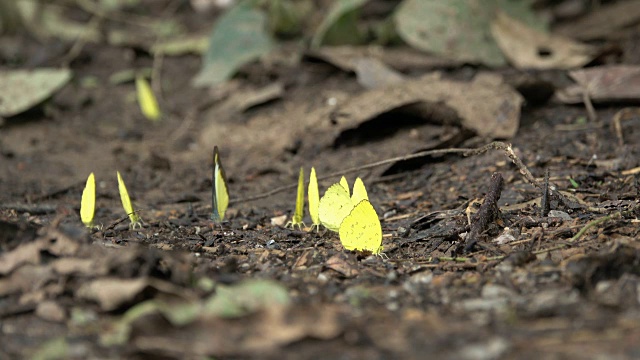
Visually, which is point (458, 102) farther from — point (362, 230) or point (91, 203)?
point (91, 203)

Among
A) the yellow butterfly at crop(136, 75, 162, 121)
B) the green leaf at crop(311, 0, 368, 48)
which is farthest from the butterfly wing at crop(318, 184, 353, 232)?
the yellow butterfly at crop(136, 75, 162, 121)

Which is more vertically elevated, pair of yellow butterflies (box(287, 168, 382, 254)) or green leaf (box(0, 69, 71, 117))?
green leaf (box(0, 69, 71, 117))

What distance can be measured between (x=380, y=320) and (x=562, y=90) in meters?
2.70

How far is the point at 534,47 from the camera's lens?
4.56 m

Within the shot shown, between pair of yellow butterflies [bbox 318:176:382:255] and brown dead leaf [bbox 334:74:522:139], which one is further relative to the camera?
brown dead leaf [bbox 334:74:522:139]

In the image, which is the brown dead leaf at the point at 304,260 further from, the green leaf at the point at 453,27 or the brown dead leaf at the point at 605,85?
the green leaf at the point at 453,27

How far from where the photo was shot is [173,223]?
9.27 ft

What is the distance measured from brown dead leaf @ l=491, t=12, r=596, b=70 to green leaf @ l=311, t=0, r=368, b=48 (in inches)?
33.7

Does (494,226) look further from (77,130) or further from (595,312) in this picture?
(77,130)

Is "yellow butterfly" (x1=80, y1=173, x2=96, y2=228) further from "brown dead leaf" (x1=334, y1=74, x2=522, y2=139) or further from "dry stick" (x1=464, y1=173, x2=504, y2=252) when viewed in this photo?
"brown dead leaf" (x1=334, y1=74, x2=522, y2=139)

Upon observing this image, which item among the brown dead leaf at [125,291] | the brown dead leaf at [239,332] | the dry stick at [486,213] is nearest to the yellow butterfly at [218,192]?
the dry stick at [486,213]

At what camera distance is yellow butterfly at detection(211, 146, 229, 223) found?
2656 millimetres

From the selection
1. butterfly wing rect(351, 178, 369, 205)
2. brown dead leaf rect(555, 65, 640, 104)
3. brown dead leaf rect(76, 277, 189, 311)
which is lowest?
brown dead leaf rect(555, 65, 640, 104)

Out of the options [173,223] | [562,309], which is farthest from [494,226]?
[173,223]
